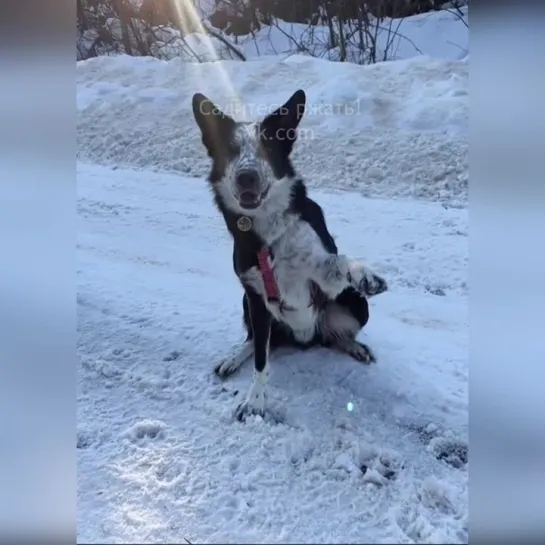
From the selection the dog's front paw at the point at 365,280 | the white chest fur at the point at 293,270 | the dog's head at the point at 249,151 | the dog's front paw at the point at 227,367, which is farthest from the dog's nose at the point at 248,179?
the dog's front paw at the point at 227,367

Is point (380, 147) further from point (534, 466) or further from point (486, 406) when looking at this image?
point (534, 466)

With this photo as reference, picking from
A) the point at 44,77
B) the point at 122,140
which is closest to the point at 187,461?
the point at 122,140

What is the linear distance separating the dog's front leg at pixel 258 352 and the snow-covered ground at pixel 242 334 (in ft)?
0.07

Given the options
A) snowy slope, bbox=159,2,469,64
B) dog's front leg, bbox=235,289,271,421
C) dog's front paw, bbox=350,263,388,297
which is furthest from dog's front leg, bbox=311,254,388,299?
snowy slope, bbox=159,2,469,64

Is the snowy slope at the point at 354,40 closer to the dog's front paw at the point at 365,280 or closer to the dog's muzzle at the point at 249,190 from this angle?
the dog's muzzle at the point at 249,190

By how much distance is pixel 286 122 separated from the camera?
4.31 feet

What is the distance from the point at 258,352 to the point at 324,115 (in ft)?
1.57

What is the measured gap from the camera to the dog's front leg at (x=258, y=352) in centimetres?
133

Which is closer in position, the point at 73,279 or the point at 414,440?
the point at 414,440

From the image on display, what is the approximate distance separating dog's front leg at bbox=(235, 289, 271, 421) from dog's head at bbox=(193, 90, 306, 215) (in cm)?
18

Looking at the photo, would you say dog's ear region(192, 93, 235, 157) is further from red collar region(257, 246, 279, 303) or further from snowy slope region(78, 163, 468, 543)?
red collar region(257, 246, 279, 303)

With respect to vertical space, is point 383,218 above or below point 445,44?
below

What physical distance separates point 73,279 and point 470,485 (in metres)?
0.88

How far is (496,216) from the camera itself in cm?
138
